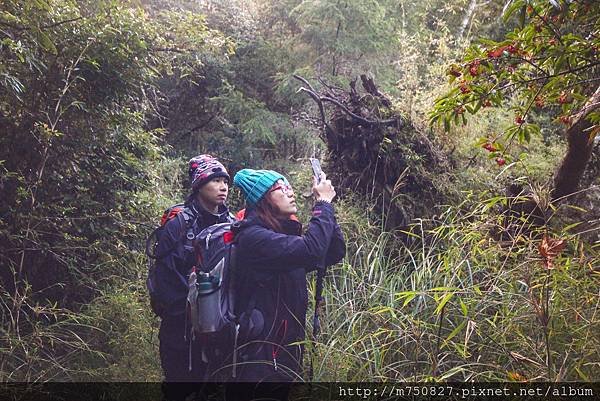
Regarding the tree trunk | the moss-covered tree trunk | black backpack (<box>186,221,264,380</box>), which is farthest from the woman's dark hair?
the tree trunk

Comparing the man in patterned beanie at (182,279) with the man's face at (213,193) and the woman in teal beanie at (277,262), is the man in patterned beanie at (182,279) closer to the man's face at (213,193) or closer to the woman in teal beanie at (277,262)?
the man's face at (213,193)

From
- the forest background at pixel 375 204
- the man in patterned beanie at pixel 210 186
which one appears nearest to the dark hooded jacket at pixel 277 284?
the forest background at pixel 375 204

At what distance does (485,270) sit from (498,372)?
0.84m

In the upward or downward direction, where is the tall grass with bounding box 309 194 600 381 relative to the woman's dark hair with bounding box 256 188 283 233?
downward

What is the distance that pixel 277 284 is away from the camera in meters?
3.28

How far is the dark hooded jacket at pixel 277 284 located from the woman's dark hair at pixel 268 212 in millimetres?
35

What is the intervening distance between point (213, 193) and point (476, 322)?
1.71m

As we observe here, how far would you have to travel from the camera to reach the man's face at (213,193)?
370 centimetres

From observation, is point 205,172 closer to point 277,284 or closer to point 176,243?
point 176,243

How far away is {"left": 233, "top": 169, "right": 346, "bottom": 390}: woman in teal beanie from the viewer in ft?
10.4

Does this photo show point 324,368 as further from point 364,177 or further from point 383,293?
point 364,177

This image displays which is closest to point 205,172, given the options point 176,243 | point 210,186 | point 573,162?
point 210,186

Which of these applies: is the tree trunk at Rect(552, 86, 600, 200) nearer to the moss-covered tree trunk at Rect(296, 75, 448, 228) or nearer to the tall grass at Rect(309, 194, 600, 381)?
the moss-covered tree trunk at Rect(296, 75, 448, 228)

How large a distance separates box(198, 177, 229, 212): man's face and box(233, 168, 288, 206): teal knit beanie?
0.33 metres
